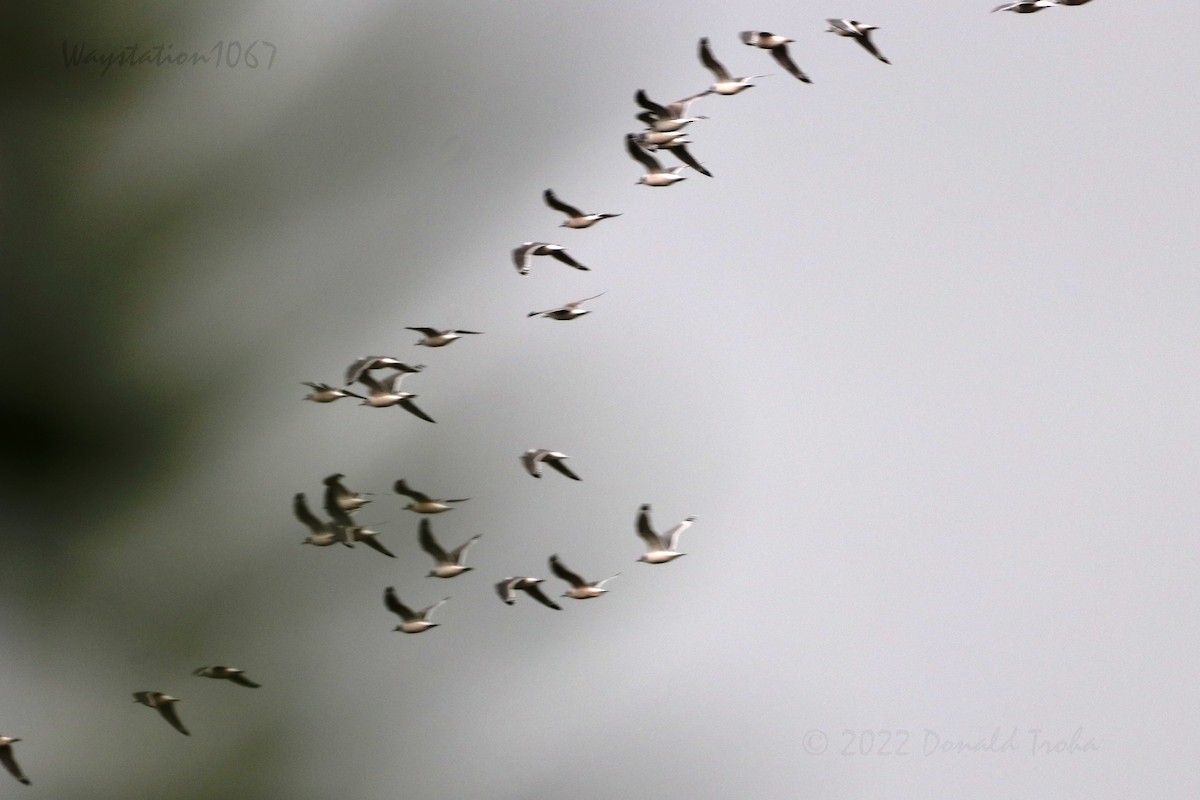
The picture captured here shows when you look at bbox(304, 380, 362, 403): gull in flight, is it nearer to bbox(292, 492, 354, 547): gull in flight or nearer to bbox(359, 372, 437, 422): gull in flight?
bbox(359, 372, 437, 422): gull in flight

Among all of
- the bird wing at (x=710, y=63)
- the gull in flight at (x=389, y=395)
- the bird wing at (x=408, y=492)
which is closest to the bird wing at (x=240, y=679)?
the bird wing at (x=408, y=492)

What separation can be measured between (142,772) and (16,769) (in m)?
0.30

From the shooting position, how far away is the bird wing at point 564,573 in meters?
3.46

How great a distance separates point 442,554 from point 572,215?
0.86 m

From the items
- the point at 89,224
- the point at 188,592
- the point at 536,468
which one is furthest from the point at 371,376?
the point at 188,592

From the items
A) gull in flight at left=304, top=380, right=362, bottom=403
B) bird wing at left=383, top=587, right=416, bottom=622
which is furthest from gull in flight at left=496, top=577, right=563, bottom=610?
gull in flight at left=304, top=380, right=362, bottom=403

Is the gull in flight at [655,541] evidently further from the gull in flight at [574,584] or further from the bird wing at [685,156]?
the bird wing at [685,156]

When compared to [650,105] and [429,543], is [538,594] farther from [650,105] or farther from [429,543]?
[650,105]

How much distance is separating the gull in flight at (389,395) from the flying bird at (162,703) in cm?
80

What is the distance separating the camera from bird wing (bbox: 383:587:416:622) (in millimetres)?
3527

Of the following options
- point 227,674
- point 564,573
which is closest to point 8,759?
point 227,674

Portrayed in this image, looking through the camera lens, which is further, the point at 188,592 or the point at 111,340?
the point at 188,592

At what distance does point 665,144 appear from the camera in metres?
3.07

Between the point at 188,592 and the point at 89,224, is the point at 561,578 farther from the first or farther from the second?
the point at 89,224
